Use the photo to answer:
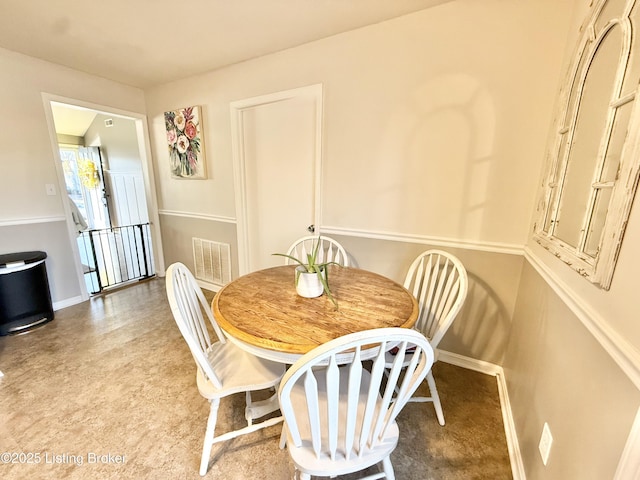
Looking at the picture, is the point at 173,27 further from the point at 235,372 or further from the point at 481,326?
the point at 481,326

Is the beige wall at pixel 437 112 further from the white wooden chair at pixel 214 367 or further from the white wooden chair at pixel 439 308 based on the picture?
the white wooden chair at pixel 214 367

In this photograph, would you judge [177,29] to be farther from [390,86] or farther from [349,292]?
[349,292]

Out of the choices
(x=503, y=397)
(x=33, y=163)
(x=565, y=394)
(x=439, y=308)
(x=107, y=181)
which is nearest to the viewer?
(x=565, y=394)

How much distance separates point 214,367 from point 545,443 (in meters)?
1.40

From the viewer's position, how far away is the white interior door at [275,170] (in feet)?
7.36

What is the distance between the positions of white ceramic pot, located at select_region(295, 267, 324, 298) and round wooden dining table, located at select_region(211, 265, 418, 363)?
0.09 ft

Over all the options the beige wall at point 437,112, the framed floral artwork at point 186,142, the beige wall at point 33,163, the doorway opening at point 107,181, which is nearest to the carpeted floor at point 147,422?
the beige wall at point 33,163

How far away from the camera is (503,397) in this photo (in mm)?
1626

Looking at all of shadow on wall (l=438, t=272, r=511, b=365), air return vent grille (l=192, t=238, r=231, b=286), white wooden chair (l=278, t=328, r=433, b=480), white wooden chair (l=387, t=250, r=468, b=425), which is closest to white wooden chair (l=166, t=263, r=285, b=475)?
white wooden chair (l=278, t=328, r=433, b=480)

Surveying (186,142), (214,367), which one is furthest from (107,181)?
(214,367)

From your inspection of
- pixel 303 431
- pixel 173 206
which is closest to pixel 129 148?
pixel 173 206

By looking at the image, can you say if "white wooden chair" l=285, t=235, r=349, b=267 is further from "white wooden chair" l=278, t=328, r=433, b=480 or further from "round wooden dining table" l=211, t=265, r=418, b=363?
"white wooden chair" l=278, t=328, r=433, b=480

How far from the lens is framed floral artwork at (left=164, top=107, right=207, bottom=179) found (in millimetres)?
2809

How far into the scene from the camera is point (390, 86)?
1832mm
